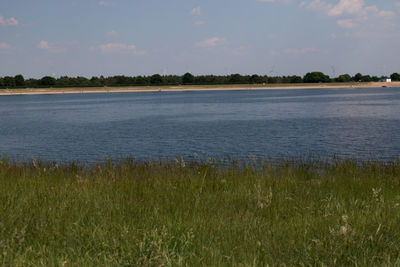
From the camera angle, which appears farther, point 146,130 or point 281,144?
point 146,130

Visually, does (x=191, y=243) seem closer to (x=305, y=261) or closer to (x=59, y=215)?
(x=305, y=261)

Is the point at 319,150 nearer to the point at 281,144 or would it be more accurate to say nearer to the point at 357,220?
the point at 281,144

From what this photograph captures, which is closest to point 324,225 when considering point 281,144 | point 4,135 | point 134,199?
point 134,199

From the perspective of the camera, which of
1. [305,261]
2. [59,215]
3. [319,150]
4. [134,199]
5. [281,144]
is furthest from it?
[281,144]

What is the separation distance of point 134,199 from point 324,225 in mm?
3592

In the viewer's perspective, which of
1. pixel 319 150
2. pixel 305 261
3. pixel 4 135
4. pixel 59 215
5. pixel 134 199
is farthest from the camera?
pixel 4 135

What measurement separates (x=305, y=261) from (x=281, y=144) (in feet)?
98.6

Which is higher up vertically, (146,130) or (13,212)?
(13,212)

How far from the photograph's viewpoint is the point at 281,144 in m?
34.1

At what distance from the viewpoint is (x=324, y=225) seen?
587 centimetres

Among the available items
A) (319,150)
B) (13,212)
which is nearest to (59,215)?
(13,212)

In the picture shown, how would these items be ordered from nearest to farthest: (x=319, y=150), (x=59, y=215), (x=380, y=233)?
(x=380, y=233), (x=59, y=215), (x=319, y=150)

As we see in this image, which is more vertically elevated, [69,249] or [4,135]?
[69,249]

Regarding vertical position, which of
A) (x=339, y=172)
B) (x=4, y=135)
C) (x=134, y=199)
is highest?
(x=134, y=199)
